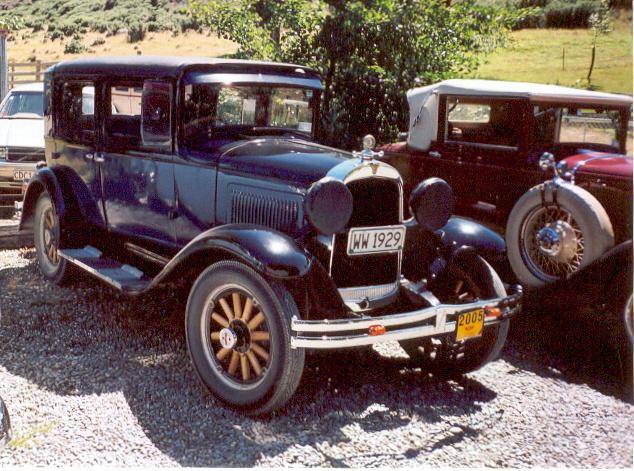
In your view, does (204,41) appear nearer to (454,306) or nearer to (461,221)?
Answer: (461,221)

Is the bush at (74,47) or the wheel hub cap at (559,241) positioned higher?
the bush at (74,47)

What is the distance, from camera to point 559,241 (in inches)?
173

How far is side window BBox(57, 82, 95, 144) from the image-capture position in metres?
5.08

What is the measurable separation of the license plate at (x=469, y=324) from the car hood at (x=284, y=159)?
3.41 feet

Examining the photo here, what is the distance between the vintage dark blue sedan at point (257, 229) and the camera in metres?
3.18

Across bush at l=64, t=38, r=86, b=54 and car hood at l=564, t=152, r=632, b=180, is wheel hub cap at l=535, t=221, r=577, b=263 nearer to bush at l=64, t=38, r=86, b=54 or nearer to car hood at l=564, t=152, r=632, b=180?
car hood at l=564, t=152, r=632, b=180

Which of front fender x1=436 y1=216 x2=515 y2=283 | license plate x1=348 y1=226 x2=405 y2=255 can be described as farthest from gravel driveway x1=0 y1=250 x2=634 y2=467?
license plate x1=348 y1=226 x2=405 y2=255

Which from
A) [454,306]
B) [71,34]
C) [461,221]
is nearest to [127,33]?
[71,34]

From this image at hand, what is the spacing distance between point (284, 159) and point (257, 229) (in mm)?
614

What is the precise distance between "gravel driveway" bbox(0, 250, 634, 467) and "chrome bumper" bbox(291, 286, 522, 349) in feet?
1.58

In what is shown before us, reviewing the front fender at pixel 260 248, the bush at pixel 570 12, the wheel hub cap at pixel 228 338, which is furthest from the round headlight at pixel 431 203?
the bush at pixel 570 12

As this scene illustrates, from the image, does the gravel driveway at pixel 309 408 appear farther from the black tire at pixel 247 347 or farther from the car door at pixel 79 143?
the car door at pixel 79 143

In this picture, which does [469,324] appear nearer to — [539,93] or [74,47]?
[539,93]

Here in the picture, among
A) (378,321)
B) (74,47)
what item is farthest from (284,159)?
(74,47)
